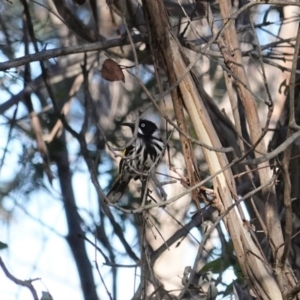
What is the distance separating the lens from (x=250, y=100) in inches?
133

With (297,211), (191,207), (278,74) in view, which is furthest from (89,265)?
(278,74)

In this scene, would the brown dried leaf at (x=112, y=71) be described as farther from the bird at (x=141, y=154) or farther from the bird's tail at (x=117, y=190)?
the bird's tail at (x=117, y=190)

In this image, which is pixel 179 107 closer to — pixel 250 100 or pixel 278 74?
pixel 250 100

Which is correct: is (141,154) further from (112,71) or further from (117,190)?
(112,71)

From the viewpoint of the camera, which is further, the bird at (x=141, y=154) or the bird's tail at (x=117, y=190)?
the bird's tail at (x=117, y=190)

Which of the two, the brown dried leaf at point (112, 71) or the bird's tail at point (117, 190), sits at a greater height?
the bird's tail at point (117, 190)

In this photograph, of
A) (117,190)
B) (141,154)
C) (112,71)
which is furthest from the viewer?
(117,190)

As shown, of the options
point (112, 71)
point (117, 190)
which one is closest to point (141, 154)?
point (117, 190)

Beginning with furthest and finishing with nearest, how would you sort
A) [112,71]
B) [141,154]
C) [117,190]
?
[117,190], [141,154], [112,71]

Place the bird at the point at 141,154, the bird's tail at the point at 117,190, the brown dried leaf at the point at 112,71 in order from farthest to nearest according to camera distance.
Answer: the bird's tail at the point at 117,190 < the bird at the point at 141,154 < the brown dried leaf at the point at 112,71

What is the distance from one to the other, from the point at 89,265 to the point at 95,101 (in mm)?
1013

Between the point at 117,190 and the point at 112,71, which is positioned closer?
the point at 112,71

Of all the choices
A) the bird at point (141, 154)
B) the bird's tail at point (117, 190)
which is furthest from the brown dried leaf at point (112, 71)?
the bird's tail at point (117, 190)

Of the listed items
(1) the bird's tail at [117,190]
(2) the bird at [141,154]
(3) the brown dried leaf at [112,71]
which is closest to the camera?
(3) the brown dried leaf at [112,71]
